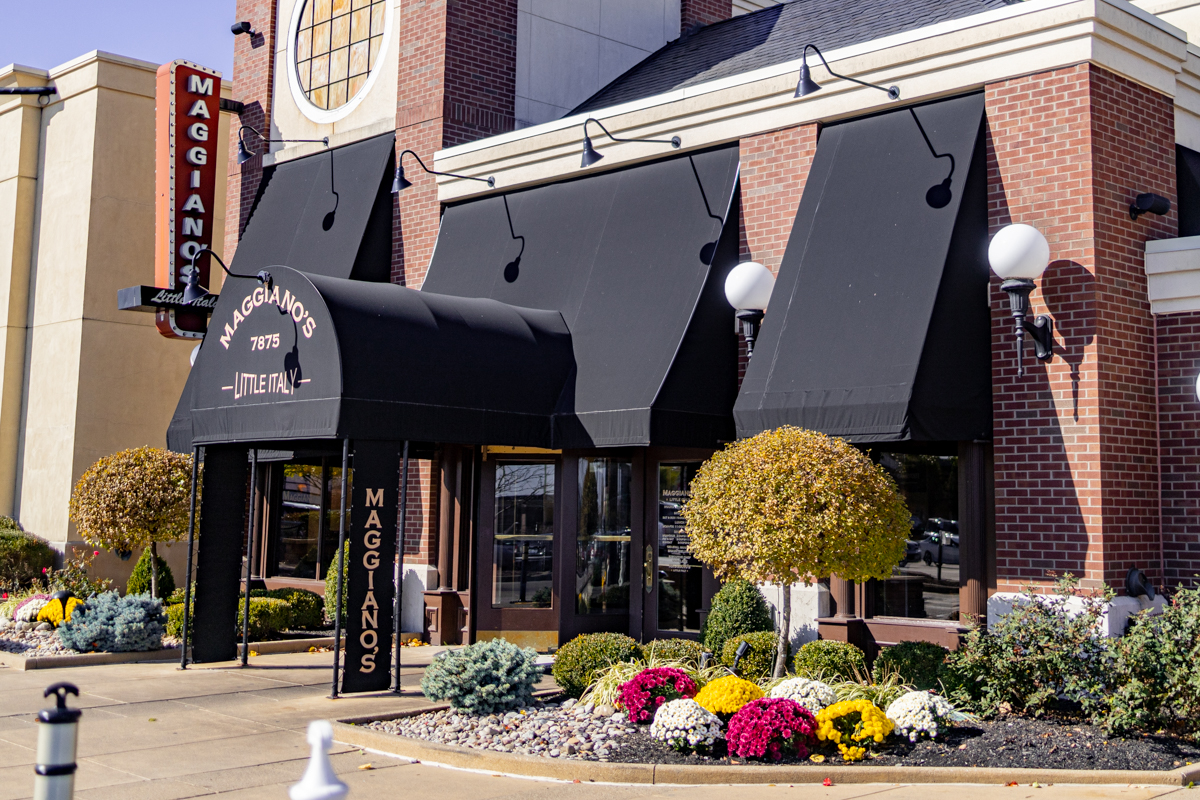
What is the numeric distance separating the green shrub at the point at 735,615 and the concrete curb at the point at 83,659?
6.76m

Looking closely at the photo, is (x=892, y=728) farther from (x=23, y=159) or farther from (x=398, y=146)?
(x=23, y=159)

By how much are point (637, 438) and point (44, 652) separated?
25.5 ft

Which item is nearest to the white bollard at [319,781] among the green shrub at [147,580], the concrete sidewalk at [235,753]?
the concrete sidewalk at [235,753]

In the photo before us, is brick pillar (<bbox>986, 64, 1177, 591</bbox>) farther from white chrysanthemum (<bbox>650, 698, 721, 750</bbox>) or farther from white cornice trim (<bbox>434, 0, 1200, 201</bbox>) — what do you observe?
white chrysanthemum (<bbox>650, 698, 721, 750</bbox>)

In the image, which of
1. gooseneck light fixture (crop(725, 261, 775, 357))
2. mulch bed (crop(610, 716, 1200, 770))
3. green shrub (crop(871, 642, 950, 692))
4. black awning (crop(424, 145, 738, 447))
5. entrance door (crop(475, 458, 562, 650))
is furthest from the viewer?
entrance door (crop(475, 458, 562, 650))

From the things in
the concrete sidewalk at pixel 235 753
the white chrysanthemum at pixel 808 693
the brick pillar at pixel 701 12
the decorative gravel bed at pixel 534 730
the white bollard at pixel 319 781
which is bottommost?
the concrete sidewalk at pixel 235 753

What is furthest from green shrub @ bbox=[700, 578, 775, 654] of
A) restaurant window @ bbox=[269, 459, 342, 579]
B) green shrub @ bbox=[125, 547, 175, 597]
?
→ green shrub @ bbox=[125, 547, 175, 597]

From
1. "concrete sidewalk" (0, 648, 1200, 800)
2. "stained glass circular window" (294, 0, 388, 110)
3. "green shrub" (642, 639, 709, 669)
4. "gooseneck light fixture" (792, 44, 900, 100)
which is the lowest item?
"concrete sidewalk" (0, 648, 1200, 800)

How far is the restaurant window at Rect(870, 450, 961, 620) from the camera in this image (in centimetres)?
1193

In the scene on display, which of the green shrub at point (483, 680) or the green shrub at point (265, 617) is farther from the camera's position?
the green shrub at point (265, 617)

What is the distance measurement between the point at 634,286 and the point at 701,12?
390 inches

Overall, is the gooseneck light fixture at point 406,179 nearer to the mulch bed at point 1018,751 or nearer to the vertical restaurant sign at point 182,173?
the vertical restaurant sign at point 182,173

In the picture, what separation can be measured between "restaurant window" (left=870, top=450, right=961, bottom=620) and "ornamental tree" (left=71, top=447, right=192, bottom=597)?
9.91m

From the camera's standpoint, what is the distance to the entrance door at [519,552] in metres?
14.6
